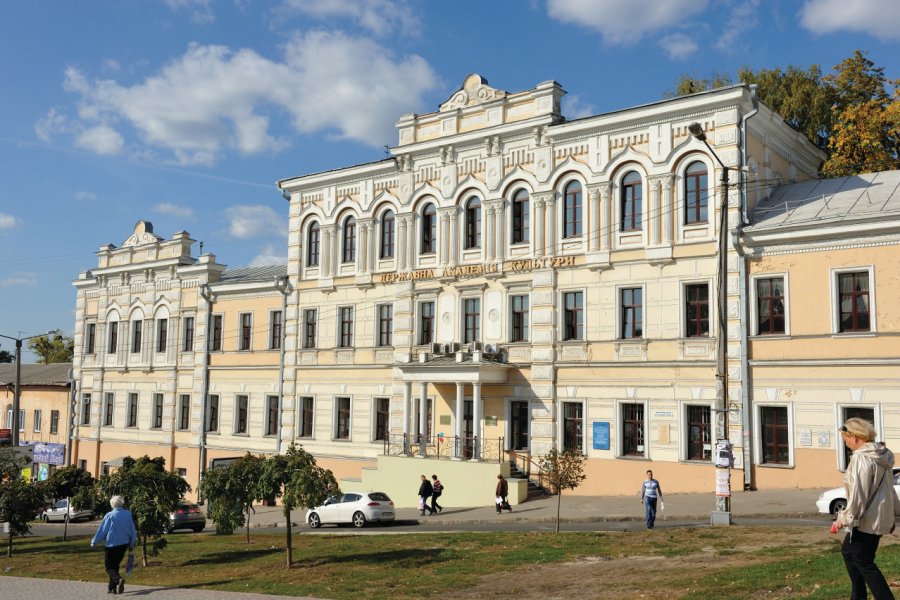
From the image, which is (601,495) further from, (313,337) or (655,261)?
(313,337)

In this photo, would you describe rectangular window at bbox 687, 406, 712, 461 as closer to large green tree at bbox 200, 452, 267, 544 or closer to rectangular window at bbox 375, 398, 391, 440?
rectangular window at bbox 375, 398, 391, 440

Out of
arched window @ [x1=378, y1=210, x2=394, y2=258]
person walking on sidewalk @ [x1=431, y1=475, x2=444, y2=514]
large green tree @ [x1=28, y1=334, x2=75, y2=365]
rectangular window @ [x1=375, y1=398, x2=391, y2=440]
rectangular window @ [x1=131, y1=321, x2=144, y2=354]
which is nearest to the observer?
person walking on sidewalk @ [x1=431, y1=475, x2=444, y2=514]

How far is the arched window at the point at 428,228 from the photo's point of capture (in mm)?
36062

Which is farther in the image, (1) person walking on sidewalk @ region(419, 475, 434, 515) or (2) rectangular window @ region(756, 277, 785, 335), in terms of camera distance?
(1) person walking on sidewalk @ region(419, 475, 434, 515)

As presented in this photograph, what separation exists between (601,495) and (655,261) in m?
8.39

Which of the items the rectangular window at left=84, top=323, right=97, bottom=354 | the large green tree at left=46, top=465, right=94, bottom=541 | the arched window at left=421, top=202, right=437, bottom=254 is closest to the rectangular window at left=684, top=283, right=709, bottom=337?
the arched window at left=421, top=202, right=437, bottom=254

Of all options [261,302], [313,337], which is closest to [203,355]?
[261,302]

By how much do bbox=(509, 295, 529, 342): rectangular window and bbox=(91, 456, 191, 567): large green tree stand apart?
49.6ft

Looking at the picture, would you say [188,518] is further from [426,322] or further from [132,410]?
[132,410]

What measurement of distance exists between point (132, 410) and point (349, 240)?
1850cm

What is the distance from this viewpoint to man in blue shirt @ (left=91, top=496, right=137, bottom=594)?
14.4 m

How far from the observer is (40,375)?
58.4 metres

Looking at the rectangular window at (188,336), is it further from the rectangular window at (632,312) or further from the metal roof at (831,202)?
the metal roof at (831,202)

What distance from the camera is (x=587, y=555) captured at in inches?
667
